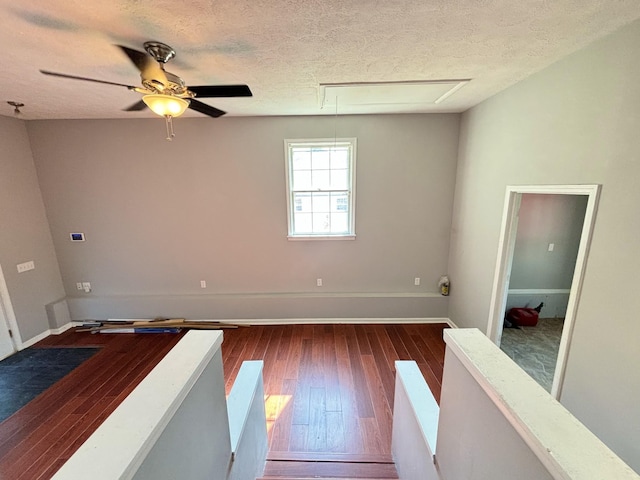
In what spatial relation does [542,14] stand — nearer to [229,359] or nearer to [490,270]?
[490,270]

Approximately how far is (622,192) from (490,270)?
55.5 inches

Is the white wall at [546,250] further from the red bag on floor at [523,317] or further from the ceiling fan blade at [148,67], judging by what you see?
the ceiling fan blade at [148,67]

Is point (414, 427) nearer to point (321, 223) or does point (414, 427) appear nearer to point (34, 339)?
point (321, 223)

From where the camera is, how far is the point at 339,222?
368cm

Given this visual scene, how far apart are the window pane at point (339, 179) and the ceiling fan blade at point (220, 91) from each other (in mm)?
1869

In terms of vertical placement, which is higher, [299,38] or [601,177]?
[299,38]

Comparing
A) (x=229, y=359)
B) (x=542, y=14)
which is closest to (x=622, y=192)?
(x=542, y=14)

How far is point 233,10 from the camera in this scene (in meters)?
1.29

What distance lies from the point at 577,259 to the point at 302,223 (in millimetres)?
2786

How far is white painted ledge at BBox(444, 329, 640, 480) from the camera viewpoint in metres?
0.53

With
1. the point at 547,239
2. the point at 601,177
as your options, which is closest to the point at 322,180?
the point at 601,177

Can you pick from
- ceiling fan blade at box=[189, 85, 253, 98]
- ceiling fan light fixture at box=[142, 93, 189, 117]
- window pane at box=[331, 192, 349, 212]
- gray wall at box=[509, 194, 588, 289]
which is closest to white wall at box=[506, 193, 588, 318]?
gray wall at box=[509, 194, 588, 289]

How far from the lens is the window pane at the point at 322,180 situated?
3.55 meters

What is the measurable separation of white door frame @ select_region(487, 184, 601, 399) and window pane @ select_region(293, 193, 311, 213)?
2.24 m
